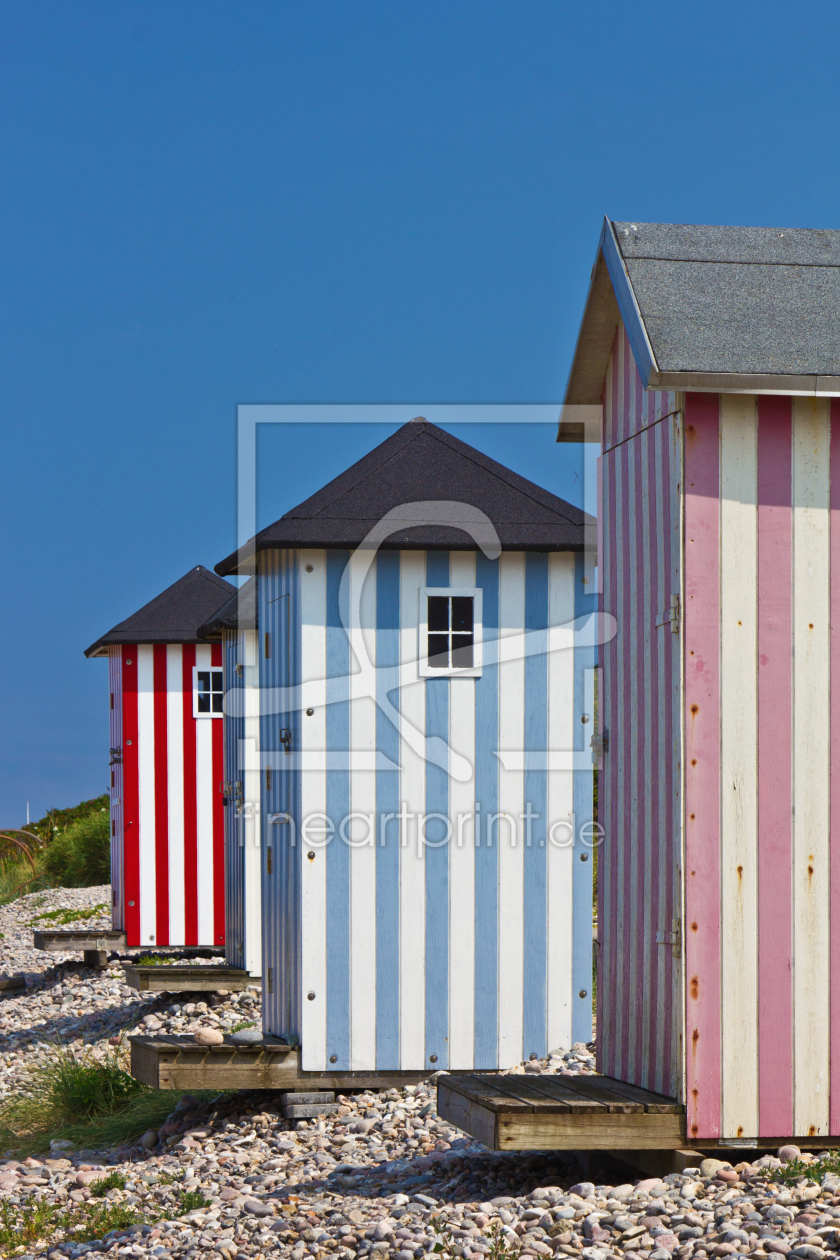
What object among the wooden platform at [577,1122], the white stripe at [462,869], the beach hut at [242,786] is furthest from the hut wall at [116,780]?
the wooden platform at [577,1122]

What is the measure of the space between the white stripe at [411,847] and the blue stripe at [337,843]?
0.33 metres

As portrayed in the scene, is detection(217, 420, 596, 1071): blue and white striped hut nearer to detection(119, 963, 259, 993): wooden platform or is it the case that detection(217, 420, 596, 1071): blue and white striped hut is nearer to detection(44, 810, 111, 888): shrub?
detection(119, 963, 259, 993): wooden platform

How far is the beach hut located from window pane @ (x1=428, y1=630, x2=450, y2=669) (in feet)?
9.15

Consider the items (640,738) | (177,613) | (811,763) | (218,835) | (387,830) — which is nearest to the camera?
(811,763)

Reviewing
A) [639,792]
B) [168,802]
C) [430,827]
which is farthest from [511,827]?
[168,802]

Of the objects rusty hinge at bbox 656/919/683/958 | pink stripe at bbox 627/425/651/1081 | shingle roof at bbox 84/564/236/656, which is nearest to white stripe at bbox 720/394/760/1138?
rusty hinge at bbox 656/919/683/958

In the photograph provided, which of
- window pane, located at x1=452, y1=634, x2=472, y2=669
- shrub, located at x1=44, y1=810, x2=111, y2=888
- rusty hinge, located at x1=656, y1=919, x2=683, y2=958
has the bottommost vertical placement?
shrub, located at x1=44, y1=810, x2=111, y2=888

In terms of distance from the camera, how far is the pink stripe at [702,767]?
17.2 ft

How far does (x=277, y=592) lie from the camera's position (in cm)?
848

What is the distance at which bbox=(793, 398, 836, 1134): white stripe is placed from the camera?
5336 millimetres

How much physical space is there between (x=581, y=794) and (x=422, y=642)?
1.40m

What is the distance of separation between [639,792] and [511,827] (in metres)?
2.42

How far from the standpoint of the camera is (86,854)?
22297 mm

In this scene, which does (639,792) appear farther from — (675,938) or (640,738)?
(675,938)
